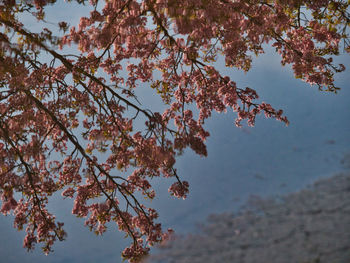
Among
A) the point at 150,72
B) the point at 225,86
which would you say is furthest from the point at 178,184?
the point at 150,72

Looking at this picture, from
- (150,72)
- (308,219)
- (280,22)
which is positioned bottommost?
(308,219)

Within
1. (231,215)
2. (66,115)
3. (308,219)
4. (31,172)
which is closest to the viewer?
(308,219)

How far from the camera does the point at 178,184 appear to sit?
4699 mm

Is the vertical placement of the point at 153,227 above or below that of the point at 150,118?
below

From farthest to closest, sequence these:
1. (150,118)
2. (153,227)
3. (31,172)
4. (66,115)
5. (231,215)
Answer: (66,115), (153,227), (150,118), (31,172), (231,215)

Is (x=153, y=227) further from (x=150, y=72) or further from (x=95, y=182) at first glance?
(x=150, y=72)

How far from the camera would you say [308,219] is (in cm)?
318

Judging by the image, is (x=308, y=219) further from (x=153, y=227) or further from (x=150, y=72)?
(x=150, y=72)

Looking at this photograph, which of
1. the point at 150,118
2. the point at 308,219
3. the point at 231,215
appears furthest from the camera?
the point at 150,118

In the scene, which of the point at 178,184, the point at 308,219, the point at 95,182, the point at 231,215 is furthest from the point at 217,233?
the point at 95,182

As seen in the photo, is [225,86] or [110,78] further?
[110,78]

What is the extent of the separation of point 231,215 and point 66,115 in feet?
10.1

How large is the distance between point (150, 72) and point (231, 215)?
2923 millimetres

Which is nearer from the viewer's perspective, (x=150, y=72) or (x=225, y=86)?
(x=225, y=86)
